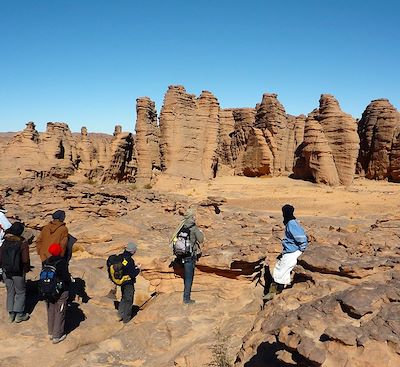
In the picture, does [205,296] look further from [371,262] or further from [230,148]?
[230,148]

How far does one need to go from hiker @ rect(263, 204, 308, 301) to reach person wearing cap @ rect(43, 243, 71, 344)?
340cm

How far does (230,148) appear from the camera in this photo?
43.2m

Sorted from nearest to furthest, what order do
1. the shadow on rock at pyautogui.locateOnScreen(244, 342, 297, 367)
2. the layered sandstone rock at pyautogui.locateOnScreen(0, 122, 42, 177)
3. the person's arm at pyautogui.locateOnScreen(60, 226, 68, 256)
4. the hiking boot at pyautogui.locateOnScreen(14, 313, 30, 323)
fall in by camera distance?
the shadow on rock at pyautogui.locateOnScreen(244, 342, 297, 367) < the person's arm at pyautogui.locateOnScreen(60, 226, 68, 256) < the hiking boot at pyautogui.locateOnScreen(14, 313, 30, 323) < the layered sandstone rock at pyautogui.locateOnScreen(0, 122, 42, 177)

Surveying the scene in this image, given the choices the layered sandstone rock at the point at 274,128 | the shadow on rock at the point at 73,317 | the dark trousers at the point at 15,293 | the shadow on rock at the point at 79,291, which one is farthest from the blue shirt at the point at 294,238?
the layered sandstone rock at the point at 274,128

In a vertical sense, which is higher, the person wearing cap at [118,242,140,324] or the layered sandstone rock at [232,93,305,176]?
the layered sandstone rock at [232,93,305,176]

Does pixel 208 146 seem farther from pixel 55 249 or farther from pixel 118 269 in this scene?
pixel 55 249

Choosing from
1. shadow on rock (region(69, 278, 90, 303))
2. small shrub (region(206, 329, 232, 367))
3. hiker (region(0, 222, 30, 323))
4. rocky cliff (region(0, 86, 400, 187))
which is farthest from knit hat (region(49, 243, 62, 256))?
rocky cliff (region(0, 86, 400, 187))

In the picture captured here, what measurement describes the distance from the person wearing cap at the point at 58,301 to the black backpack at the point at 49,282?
0.17 feet

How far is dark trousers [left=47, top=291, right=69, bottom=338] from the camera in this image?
586 cm

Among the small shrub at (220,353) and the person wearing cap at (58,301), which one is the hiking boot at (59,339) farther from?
the small shrub at (220,353)

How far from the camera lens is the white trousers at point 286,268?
20.7ft

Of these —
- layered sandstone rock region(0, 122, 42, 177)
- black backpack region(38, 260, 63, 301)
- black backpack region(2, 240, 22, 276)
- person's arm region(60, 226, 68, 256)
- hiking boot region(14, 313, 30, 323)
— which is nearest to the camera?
black backpack region(38, 260, 63, 301)

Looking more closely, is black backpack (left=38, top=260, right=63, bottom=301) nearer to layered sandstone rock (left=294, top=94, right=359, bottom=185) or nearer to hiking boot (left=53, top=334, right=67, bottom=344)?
hiking boot (left=53, top=334, right=67, bottom=344)

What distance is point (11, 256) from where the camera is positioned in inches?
236
